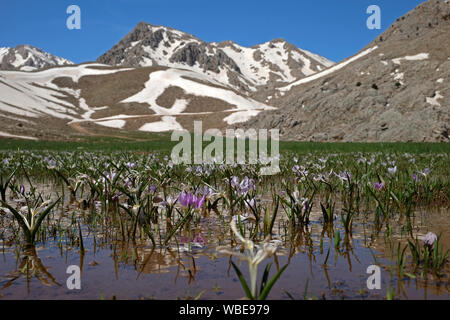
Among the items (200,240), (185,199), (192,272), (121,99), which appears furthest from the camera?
(121,99)

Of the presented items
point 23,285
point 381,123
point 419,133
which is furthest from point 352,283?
point 381,123

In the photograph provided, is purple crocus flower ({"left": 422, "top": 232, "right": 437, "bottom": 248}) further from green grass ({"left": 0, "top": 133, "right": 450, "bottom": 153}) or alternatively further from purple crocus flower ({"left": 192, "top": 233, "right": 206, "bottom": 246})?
green grass ({"left": 0, "top": 133, "right": 450, "bottom": 153})

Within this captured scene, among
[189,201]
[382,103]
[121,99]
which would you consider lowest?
[189,201]

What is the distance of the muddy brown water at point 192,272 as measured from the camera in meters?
2.46

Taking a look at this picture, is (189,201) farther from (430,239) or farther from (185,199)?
(430,239)

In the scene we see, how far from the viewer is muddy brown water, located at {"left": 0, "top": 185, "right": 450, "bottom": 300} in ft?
8.06

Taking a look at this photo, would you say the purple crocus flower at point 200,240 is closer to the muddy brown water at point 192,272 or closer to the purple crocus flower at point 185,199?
the muddy brown water at point 192,272

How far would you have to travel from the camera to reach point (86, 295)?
2418 mm

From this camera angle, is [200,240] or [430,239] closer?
[430,239]

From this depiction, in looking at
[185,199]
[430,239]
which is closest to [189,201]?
[185,199]

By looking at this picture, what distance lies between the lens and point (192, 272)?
2863 millimetres

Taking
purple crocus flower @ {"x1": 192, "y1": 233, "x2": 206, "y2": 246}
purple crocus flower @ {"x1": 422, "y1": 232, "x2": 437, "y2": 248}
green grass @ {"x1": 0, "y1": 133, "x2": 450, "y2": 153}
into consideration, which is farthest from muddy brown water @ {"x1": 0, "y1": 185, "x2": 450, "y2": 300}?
green grass @ {"x1": 0, "y1": 133, "x2": 450, "y2": 153}

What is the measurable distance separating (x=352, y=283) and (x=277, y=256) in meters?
0.77

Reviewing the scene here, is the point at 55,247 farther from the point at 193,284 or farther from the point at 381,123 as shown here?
the point at 381,123
